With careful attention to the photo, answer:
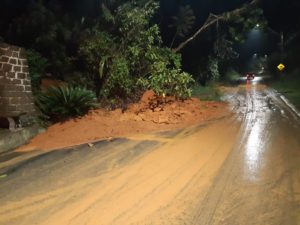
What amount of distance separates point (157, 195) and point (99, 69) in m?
8.76

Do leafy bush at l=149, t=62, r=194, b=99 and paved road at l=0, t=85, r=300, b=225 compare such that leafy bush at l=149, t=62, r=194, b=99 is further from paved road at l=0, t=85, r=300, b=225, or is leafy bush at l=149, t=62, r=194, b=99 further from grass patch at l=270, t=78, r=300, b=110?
grass patch at l=270, t=78, r=300, b=110

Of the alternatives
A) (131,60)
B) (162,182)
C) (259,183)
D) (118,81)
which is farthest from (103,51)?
(259,183)

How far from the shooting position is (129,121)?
1016 centimetres

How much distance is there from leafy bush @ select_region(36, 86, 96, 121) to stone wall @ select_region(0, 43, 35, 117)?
0.82 metres

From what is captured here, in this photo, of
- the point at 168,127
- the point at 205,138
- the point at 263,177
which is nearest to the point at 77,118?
the point at 168,127

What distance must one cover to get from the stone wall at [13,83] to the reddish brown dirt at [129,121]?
99 centimetres

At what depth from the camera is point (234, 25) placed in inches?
879

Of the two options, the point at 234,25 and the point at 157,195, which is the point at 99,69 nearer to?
the point at 157,195

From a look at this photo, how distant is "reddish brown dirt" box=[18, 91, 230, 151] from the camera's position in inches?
347

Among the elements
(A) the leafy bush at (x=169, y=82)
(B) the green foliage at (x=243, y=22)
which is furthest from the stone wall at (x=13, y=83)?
(B) the green foliage at (x=243, y=22)

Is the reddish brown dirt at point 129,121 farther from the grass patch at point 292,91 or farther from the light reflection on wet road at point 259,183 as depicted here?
the grass patch at point 292,91

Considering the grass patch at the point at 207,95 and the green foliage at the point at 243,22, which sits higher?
the green foliage at the point at 243,22

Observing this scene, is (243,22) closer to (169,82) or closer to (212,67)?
(212,67)

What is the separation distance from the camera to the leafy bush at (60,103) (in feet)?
33.1
